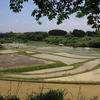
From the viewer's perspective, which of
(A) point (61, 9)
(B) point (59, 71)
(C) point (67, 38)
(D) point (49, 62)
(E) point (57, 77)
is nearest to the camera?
(A) point (61, 9)

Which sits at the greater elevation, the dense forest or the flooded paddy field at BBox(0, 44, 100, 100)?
the dense forest

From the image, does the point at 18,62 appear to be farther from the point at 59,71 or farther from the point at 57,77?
the point at 57,77

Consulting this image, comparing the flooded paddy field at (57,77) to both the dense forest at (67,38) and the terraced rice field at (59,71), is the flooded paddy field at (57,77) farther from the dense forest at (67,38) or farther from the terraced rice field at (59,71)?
the dense forest at (67,38)

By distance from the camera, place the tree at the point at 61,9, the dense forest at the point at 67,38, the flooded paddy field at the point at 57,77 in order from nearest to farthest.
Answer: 1. the tree at the point at 61,9
2. the flooded paddy field at the point at 57,77
3. the dense forest at the point at 67,38

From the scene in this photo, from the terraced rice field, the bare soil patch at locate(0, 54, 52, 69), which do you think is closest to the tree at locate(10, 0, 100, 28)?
the terraced rice field

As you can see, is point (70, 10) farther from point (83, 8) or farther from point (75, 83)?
point (75, 83)

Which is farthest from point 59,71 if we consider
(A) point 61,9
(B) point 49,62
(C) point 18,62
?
(A) point 61,9

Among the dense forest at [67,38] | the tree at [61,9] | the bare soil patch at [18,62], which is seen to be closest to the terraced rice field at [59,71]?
the bare soil patch at [18,62]

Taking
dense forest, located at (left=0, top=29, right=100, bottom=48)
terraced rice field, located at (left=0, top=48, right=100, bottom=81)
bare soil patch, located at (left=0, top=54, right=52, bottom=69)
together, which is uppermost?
dense forest, located at (left=0, top=29, right=100, bottom=48)

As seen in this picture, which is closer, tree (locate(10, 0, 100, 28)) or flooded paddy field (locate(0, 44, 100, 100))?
tree (locate(10, 0, 100, 28))

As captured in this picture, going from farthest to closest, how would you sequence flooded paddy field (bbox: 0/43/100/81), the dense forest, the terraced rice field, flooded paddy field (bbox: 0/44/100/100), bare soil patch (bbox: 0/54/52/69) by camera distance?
the dense forest
bare soil patch (bbox: 0/54/52/69)
flooded paddy field (bbox: 0/43/100/81)
the terraced rice field
flooded paddy field (bbox: 0/44/100/100)

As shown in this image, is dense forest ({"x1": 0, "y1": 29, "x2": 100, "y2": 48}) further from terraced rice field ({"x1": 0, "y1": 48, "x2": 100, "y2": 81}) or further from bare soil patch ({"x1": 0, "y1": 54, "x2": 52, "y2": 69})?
bare soil patch ({"x1": 0, "y1": 54, "x2": 52, "y2": 69})

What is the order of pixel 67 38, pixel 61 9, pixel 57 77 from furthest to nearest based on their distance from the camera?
pixel 67 38 → pixel 57 77 → pixel 61 9

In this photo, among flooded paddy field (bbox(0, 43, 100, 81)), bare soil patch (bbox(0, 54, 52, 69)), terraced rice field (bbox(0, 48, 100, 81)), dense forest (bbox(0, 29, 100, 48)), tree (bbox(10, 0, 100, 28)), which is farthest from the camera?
dense forest (bbox(0, 29, 100, 48))
